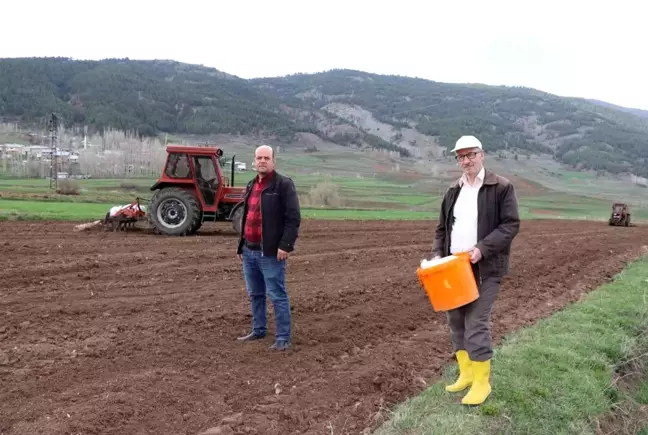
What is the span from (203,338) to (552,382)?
11.6ft

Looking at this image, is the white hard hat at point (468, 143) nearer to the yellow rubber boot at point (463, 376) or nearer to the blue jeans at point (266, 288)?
the yellow rubber boot at point (463, 376)

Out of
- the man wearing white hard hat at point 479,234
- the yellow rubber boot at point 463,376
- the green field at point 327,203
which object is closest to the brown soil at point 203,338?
the yellow rubber boot at point 463,376

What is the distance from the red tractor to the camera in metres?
14.0

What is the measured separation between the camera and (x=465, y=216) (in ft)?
15.0

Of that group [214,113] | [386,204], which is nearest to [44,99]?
[214,113]

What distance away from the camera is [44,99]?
128 m

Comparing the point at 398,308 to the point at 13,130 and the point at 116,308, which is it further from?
the point at 13,130

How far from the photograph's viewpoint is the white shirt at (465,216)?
4.51 metres

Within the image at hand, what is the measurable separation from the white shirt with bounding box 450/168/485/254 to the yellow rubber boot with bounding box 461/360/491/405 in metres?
0.94

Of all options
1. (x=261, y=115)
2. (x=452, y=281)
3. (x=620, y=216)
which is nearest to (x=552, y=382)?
(x=452, y=281)

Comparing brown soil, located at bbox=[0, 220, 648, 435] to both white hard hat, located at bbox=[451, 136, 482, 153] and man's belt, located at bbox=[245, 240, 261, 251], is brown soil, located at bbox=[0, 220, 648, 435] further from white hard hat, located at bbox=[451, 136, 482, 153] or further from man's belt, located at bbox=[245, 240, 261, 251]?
white hard hat, located at bbox=[451, 136, 482, 153]

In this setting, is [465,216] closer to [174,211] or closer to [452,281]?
[452,281]

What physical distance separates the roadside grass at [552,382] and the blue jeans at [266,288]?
1.63 m

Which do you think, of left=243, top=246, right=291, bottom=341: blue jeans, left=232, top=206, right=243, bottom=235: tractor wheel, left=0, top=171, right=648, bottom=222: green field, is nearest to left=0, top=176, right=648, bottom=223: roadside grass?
left=0, top=171, right=648, bottom=222: green field
